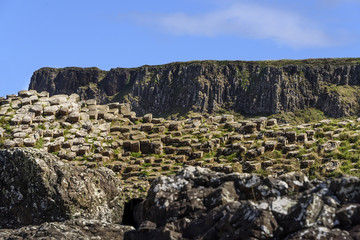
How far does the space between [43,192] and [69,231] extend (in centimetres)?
348

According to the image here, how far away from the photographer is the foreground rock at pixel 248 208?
7.72 meters

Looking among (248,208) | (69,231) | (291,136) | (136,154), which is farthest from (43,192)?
(291,136)

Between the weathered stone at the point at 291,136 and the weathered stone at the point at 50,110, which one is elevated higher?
the weathered stone at the point at 50,110

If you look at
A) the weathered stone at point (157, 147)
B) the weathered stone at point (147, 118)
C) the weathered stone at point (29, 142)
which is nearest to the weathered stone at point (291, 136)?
the weathered stone at point (157, 147)

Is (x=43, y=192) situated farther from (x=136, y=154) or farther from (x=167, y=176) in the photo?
(x=136, y=154)

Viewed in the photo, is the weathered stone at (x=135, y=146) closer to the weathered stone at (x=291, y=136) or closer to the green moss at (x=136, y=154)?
the green moss at (x=136, y=154)

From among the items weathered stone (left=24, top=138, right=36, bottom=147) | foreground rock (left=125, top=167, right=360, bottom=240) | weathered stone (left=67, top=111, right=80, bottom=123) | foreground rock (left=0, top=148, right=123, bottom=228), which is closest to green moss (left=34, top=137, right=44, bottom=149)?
weathered stone (left=24, top=138, right=36, bottom=147)

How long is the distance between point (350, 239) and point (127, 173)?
15075 millimetres

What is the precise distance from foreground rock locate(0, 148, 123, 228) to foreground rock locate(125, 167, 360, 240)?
4272mm

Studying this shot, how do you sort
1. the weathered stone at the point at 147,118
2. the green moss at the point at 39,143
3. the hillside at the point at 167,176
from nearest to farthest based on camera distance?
1. the hillside at the point at 167,176
2. the green moss at the point at 39,143
3. the weathered stone at the point at 147,118

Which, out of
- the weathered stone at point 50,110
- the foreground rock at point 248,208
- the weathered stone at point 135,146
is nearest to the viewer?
the foreground rock at point 248,208

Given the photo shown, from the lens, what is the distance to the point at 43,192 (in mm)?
14188

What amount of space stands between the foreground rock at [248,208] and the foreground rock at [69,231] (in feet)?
4.15

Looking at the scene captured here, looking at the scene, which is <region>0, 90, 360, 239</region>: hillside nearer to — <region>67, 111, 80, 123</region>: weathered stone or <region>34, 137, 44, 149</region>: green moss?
<region>67, 111, 80, 123</region>: weathered stone
